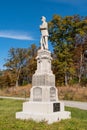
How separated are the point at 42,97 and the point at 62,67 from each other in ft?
99.5

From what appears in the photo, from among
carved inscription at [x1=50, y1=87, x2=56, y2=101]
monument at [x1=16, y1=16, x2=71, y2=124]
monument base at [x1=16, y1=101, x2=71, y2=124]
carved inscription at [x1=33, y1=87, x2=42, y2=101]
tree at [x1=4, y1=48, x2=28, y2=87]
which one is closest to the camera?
monument base at [x1=16, y1=101, x2=71, y2=124]

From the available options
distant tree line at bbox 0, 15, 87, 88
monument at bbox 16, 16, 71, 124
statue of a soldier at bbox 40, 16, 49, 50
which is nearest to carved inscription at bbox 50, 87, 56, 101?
monument at bbox 16, 16, 71, 124

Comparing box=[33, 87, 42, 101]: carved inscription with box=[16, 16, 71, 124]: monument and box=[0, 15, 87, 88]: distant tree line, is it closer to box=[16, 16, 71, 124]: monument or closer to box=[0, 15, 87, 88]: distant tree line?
box=[16, 16, 71, 124]: monument

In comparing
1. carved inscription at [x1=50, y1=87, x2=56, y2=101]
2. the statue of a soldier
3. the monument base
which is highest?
the statue of a soldier

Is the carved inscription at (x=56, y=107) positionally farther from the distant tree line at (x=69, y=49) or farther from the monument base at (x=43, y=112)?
the distant tree line at (x=69, y=49)

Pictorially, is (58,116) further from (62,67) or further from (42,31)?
(62,67)

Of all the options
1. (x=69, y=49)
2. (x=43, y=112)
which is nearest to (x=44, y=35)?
(x=43, y=112)

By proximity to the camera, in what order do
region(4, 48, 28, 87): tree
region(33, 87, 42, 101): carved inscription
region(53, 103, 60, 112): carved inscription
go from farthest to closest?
region(4, 48, 28, 87): tree, region(33, 87, 42, 101): carved inscription, region(53, 103, 60, 112): carved inscription

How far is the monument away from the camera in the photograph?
36.3 ft

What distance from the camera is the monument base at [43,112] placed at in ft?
35.3

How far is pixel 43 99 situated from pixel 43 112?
2.22 feet

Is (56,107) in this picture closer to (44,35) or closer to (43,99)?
(43,99)

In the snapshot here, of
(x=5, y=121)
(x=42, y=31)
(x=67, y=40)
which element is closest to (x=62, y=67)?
(x=67, y=40)

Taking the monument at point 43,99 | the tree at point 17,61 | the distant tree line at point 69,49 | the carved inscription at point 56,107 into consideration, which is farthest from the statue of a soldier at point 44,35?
the tree at point 17,61
